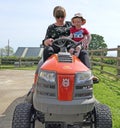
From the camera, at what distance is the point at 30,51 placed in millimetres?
69938

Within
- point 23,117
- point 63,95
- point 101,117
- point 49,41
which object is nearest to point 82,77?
point 63,95

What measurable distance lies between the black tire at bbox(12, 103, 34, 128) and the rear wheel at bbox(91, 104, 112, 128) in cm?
76

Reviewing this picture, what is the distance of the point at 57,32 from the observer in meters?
5.02

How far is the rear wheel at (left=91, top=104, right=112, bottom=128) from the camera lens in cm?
396

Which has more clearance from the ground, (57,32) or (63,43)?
(57,32)

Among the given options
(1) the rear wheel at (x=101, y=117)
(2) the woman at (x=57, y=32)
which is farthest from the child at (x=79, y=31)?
(1) the rear wheel at (x=101, y=117)

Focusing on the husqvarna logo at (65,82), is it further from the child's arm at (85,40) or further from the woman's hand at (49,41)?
the child's arm at (85,40)

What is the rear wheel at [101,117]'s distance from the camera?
396 centimetres

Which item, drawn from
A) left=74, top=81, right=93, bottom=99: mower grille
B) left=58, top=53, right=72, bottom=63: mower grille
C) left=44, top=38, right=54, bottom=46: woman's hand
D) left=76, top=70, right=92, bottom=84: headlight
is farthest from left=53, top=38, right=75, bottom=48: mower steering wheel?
left=74, top=81, right=93, bottom=99: mower grille

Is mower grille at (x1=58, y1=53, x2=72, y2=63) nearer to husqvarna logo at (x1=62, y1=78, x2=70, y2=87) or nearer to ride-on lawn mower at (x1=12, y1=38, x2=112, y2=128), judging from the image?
ride-on lawn mower at (x1=12, y1=38, x2=112, y2=128)

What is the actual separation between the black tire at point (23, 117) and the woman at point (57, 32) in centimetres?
83

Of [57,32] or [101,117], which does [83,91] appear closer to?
[101,117]

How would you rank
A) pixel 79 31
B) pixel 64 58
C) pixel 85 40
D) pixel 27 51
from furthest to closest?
1. pixel 27 51
2. pixel 79 31
3. pixel 85 40
4. pixel 64 58

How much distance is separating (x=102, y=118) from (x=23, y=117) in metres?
0.91
